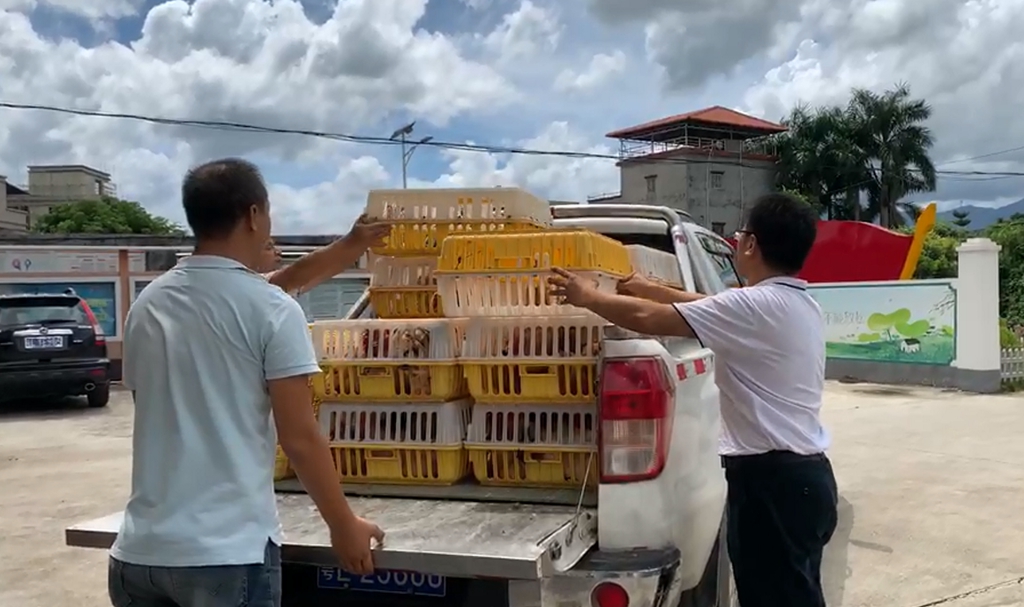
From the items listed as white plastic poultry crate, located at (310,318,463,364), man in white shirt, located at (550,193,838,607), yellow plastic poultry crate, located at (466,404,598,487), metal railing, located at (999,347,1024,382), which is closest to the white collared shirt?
man in white shirt, located at (550,193,838,607)

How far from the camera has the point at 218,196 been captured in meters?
2.22

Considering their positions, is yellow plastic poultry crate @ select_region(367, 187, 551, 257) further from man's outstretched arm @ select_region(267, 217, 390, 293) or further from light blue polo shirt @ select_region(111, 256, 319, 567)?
light blue polo shirt @ select_region(111, 256, 319, 567)

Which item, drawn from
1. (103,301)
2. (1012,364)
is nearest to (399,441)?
(1012,364)

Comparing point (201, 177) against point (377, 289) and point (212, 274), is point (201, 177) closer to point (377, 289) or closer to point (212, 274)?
point (212, 274)

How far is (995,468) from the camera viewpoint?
8.02m

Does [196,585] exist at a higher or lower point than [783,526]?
higher

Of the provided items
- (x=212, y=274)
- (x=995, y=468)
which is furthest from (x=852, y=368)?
(x=212, y=274)

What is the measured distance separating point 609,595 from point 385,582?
27.8 inches

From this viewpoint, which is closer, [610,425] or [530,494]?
[610,425]

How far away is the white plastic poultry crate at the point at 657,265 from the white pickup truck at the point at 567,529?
60 cm

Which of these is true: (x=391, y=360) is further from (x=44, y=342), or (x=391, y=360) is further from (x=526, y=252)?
(x=44, y=342)

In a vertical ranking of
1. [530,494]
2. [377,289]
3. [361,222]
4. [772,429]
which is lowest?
[530,494]

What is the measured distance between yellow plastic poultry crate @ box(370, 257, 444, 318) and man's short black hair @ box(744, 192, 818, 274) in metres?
1.41

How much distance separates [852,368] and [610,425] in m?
14.1
